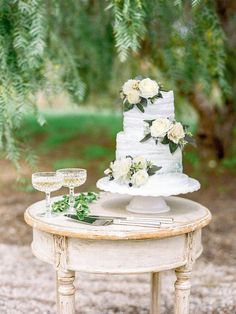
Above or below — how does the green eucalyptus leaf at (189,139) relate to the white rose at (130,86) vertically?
below

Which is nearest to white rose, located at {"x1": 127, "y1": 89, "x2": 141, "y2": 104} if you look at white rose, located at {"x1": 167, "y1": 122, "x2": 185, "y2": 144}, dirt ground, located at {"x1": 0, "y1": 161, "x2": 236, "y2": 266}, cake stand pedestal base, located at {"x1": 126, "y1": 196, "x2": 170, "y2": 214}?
white rose, located at {"x1": 167, "y1": 122, "x2": 185, "y2": 144}

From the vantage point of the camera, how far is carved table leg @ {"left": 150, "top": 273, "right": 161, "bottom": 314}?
3.78m

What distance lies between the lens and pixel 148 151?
3.20 metres

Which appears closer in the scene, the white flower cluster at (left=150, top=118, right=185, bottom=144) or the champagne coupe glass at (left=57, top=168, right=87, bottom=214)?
the white flower cluster at (left=150, top=118, right=185, bottom=144)

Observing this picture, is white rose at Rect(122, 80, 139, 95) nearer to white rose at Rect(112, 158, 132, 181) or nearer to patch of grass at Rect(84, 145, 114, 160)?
white rose at Rect(112, 158, 132, 181)

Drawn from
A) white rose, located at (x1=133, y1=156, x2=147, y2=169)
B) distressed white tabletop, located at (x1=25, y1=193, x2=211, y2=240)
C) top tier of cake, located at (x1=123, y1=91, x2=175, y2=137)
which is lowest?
distressed white tabletop, located at (x1=25, y1=193, x2=211, y2=240)

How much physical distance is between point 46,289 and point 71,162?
4.97 metres

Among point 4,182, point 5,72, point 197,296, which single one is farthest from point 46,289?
point 4,182

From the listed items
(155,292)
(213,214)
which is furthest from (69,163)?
(155,292)

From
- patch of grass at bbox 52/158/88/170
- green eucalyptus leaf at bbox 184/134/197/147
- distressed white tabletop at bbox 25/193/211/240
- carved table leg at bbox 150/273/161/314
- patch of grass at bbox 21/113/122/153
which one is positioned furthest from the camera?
Result: patch of grass at bbox 21/113/122/153

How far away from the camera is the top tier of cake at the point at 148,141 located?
10.5 feet

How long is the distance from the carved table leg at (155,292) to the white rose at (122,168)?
0.84 m

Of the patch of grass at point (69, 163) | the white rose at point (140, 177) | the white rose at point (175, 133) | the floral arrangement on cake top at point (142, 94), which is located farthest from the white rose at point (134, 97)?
the patch of grass at point (69, 163)

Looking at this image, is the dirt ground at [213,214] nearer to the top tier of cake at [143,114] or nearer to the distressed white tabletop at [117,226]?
the distressed white tabletop at [117,226]
